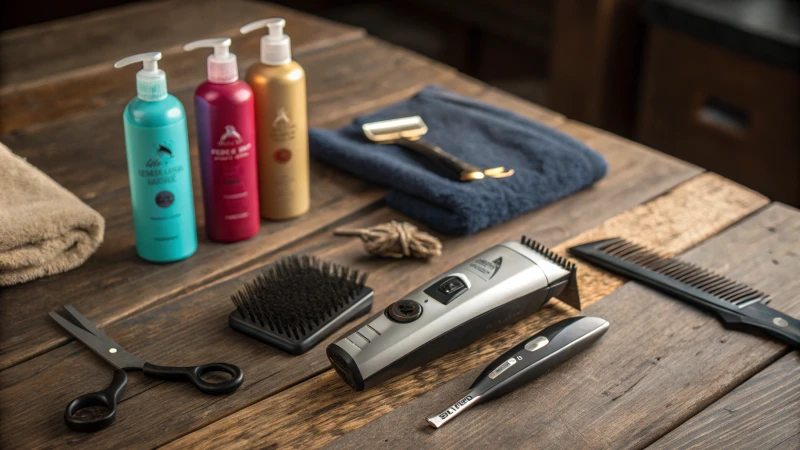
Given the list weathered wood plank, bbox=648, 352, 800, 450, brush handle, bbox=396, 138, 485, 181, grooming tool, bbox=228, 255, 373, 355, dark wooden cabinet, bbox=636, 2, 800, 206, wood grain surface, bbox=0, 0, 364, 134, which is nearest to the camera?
weathered wood plank, bbox=648, 352, 800, 450

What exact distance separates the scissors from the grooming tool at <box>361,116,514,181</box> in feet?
1.34

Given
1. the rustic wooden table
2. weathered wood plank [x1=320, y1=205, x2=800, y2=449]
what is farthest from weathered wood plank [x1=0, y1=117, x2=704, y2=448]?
weathered wood plank [x1=320, y1=205, x2=800, y2=449]

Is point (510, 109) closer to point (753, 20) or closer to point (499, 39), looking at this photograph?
point (753, 20)

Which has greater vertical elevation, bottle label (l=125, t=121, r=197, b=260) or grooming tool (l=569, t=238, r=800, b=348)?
bottle label (l=125, t=121, r=197, b=260)

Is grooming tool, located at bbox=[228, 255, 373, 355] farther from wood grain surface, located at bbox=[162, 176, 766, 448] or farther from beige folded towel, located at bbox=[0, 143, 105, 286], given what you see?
beige folded towel, located at bbox=[0, 143, 105, 286]

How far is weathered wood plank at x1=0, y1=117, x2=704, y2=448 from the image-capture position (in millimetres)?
673

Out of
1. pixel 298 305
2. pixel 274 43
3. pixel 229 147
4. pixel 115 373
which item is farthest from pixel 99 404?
pixel 274 43

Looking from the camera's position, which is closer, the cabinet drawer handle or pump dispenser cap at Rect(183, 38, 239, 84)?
pump dispenser cap at Rect(183, 38, 239, 84)

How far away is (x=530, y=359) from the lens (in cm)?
71

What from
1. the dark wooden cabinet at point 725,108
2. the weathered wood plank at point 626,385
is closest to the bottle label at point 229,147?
the weathered wood plank at point 626,385

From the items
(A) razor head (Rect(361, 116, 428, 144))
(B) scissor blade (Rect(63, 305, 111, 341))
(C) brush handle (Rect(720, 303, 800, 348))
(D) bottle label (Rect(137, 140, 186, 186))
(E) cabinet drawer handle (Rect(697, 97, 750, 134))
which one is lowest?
(E) cabinet drawer handle (Rect(697, 97, 750, 134))

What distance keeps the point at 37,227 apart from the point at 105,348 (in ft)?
0.55

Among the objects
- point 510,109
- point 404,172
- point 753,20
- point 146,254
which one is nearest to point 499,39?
point 753,20

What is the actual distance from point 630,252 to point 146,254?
526 mm
